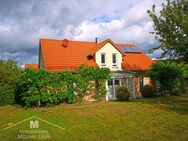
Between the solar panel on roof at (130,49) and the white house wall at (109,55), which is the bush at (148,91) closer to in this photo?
the white house wall at (109,55)

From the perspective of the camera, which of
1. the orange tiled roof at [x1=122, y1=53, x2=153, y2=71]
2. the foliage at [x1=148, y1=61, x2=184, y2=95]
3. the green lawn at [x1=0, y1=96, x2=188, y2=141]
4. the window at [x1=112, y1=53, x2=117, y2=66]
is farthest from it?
the orange tiled roof at [x1=122, y1=53, x2=153, y2=71]

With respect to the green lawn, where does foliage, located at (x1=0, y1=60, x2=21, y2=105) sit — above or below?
above

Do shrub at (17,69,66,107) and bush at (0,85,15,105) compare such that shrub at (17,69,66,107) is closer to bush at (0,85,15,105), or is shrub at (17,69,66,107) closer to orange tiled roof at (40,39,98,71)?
bush at (0,85,15,105)

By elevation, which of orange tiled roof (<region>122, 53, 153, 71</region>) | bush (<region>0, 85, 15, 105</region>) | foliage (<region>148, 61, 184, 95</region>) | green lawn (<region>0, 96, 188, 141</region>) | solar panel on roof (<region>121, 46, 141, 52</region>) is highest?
solar panel on roof (<region>121, 46, 141, 52</region>)

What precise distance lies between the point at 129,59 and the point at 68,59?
9.36m

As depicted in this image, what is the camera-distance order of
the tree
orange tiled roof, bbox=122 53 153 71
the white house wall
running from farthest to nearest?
orange tiled roof, bbox=122 53 153 71
the white house wall
the tree

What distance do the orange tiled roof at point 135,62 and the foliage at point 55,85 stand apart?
751 cm

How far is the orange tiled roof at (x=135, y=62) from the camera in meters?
32.2

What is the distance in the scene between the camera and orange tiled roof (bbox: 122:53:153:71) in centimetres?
3221

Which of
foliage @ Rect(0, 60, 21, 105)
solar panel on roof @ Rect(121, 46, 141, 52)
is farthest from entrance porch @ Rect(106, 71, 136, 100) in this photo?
foliage @ Rect(0, 60, 21, 105)

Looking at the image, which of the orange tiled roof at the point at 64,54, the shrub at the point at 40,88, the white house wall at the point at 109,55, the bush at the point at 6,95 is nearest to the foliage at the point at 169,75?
the white house wall at the point at 109,55

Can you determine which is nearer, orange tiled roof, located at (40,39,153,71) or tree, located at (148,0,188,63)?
tree, located at (148,0,188,63)

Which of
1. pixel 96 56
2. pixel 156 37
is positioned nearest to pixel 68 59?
pixel 96 56

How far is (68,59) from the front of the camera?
29.3m
